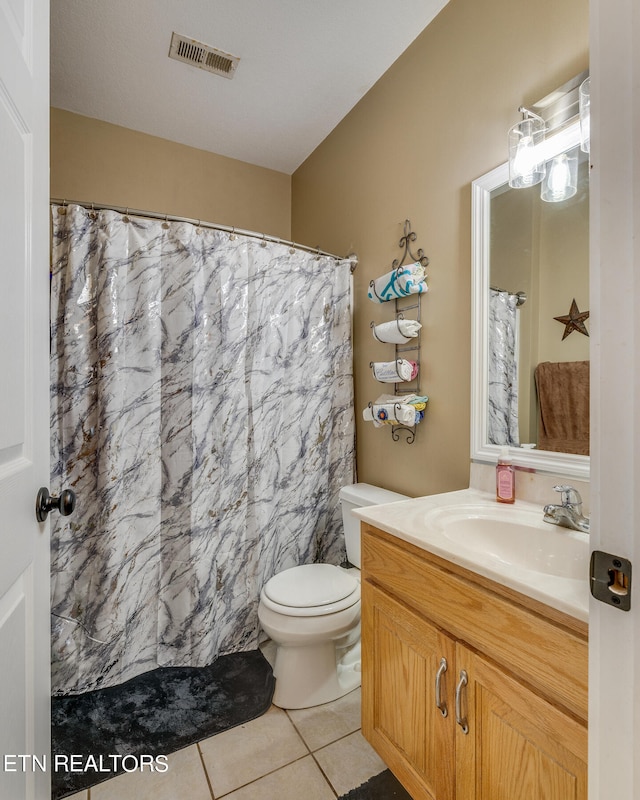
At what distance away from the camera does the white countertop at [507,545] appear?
800 mm

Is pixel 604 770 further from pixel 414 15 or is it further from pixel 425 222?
pixel 414 15

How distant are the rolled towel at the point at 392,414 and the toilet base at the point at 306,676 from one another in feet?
2.99

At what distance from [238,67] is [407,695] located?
257 cm

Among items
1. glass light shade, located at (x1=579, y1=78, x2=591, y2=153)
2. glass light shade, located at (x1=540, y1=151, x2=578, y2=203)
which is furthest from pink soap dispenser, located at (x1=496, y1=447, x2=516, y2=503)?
glass light shade, located at (x1=579, y1=78, x2=591, y2=153)

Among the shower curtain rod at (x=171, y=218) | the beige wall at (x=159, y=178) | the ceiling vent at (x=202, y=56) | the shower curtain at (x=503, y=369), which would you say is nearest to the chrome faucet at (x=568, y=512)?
the shower curtain at (x=503, y=369)

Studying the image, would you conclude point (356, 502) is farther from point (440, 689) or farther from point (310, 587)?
point (440, 689)

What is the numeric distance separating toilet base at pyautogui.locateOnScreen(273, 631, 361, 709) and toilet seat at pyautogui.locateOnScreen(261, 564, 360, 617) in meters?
0.18

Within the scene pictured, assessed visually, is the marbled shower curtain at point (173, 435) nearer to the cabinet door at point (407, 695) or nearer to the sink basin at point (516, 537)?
the cabinet door at point (407, 695)

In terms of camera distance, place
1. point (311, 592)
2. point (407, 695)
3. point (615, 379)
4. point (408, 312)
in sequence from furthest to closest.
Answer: point (408, 312) < point (311, 592) < point (407, 695) < point (615, 379)

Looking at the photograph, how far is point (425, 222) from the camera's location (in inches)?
69.9

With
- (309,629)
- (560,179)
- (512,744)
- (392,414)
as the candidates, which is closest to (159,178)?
(392,414)

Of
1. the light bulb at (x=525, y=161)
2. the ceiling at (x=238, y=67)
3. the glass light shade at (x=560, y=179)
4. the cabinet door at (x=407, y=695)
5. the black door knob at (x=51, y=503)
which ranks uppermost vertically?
the ceiling at (x=238, y=67)

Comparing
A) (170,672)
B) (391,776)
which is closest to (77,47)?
(170,672)

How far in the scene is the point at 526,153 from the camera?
4.40ft
